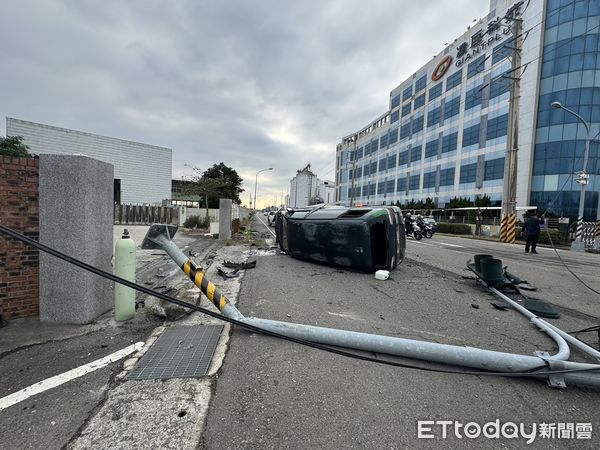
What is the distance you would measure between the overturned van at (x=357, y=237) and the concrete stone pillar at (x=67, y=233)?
4.86 meters

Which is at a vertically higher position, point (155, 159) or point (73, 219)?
point (155, 159)

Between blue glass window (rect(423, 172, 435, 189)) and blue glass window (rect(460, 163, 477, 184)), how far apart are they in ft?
18.2

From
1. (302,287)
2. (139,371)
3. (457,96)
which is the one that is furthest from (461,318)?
(457,96)

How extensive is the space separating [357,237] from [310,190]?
71.5m

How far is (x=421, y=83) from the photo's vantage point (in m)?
49.6

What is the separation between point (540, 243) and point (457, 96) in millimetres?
30661

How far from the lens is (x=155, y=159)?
35.7 meters

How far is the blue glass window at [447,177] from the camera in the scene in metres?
41.9

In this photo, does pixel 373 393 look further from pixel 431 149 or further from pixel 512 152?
pixel 431 149

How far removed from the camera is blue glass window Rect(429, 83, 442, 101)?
45.0 meters

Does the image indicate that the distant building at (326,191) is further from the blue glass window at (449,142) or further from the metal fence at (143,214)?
the metal fence at (143,214)

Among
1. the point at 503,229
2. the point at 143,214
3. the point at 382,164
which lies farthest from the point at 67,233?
the point at 382,164

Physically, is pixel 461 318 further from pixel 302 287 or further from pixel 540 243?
pixel 540 243

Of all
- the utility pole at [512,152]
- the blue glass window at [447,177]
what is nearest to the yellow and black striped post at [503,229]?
the utility pole at [512,152]
